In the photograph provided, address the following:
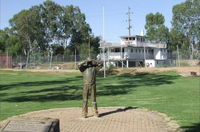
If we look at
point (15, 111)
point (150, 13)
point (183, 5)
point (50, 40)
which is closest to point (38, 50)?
point (50, 40)

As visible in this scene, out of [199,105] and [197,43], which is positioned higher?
[197,43]

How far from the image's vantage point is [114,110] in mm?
14641

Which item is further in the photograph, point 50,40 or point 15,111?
point 50,40

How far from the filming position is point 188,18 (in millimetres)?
83188

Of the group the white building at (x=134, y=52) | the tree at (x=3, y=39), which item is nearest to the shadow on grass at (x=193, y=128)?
the white building at (x=134, y=52)

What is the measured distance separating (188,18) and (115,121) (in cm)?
7358

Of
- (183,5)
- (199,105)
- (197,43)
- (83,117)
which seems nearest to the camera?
(83,117)

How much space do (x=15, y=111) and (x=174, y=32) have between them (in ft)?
241

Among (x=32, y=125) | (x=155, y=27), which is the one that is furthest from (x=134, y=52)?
(x=32, y=125)

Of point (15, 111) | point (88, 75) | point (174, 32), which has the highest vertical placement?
point (174, 32)

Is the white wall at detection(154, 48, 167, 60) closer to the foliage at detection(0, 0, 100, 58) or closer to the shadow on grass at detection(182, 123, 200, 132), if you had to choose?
the foliage at detection(0, 0, 100, 58)

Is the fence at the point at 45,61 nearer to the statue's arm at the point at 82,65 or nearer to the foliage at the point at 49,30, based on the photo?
the foliage at the point at 49,30

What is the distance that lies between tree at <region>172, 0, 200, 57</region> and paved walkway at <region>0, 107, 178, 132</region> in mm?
67899

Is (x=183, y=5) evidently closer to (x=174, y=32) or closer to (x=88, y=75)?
(x=174, y=32)
